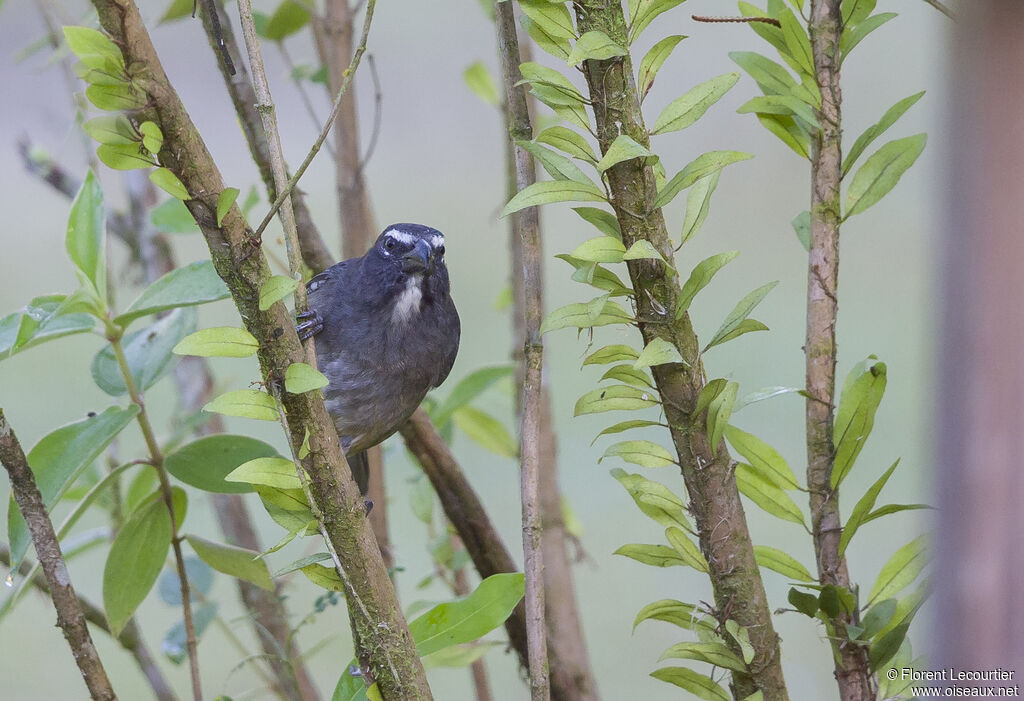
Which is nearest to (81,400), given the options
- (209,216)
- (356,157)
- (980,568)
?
(356,157)

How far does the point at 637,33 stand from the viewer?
1.22m

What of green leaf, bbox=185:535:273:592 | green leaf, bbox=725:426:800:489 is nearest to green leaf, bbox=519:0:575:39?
green leaf, bbox=725:426:800:489

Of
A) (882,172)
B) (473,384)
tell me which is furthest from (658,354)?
(473,384)

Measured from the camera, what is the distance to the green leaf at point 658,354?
1170mm

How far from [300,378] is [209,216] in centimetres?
20

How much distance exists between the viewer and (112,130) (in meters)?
1.08

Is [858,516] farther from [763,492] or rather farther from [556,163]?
[556,163]

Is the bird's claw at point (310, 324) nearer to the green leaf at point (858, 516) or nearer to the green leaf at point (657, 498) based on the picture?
the green leaf at point (657, 498)

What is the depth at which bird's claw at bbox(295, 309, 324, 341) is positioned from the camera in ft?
5.99

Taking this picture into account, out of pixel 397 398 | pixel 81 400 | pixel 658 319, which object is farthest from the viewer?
pixel 81 400

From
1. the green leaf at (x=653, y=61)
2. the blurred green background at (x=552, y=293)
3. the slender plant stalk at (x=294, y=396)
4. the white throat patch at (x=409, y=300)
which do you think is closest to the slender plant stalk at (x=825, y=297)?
the green leaf at (x=653, y=61)

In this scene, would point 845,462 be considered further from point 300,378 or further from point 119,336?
point 119,336

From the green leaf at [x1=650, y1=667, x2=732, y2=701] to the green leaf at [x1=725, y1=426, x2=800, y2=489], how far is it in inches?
11.0

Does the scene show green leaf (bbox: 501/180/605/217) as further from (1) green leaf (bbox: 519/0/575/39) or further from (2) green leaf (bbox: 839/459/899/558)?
(2) green leaf (bbox: 839/459/899/558)
